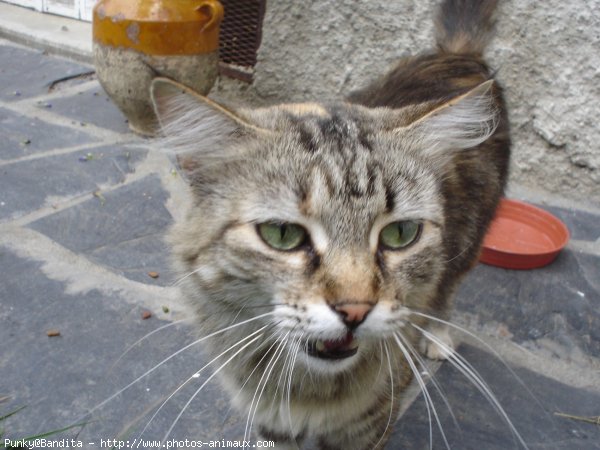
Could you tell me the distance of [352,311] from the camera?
111 centimetres

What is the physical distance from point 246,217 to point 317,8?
2.40 metres

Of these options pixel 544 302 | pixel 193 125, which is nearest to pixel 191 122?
pixel 193 125

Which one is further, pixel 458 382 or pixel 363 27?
pixel 363 27

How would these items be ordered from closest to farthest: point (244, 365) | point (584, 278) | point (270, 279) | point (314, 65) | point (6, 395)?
point (270, 279)
point (244, 365)
point (6, 395)
point (584, 278)
point (314, 65)

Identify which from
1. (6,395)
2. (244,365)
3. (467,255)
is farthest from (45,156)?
(467,255)

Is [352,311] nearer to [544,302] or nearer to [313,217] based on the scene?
[313,217]

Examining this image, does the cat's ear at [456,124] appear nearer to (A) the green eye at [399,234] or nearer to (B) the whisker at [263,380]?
(A) the green eye at [399,234]

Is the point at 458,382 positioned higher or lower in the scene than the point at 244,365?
lower

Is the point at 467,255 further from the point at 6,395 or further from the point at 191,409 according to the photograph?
the point at 6,395

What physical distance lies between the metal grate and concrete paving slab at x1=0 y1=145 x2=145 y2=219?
100 cm

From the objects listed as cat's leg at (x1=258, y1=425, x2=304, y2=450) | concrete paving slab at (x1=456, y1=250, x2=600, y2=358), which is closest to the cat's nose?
cat's leg at (x1=258, y1=425, x2=304, y2=450)

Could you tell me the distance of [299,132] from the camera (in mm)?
1340

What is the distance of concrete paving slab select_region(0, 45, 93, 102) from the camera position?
366 centimetres

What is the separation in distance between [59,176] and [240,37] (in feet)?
5.04
